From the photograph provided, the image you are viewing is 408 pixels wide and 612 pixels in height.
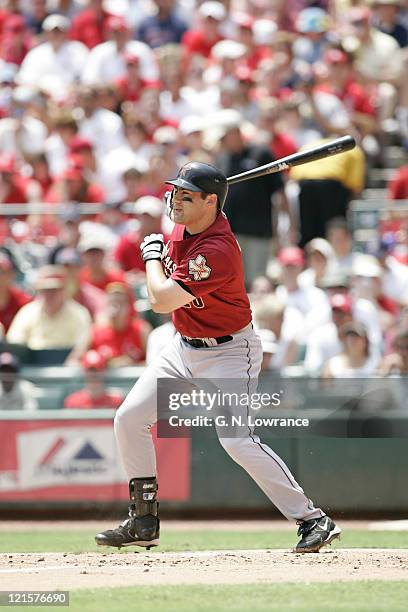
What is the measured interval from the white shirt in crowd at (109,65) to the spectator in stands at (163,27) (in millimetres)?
702

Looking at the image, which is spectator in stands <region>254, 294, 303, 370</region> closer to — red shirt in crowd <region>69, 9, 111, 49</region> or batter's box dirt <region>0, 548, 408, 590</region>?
batter's box dirt <region>0, 548, 408, 590</region>

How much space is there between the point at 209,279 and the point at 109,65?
7.99 m

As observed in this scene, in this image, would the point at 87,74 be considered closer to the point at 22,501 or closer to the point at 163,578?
the point at 22,501

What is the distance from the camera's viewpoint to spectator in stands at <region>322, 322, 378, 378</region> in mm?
9344

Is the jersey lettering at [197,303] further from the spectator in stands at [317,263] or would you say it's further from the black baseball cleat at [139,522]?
the spectator in stands at [317,263]

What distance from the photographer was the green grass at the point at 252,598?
4781mm

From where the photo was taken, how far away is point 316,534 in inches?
239

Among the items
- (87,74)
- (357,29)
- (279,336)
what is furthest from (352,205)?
(87,74)

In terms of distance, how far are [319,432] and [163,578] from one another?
380cm

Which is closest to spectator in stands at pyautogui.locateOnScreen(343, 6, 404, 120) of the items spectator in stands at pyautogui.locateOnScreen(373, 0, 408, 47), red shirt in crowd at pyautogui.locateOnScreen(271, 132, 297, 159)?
spectator in stands at pyautogui.locateOnScreen(373, 0, 408, 47)

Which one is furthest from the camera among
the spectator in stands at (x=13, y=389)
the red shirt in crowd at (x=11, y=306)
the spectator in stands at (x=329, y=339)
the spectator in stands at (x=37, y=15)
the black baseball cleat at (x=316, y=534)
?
the spectator in stands at (x=37, y=15)

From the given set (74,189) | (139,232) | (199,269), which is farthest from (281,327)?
(199,269)

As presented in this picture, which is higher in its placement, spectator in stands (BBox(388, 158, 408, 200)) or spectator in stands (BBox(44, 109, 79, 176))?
spectator in stands (BBox(44, 109, 79, 176))

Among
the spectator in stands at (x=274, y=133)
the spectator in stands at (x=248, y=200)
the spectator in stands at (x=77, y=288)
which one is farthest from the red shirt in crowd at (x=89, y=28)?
the spectator in stands at (x=77, y=288)
